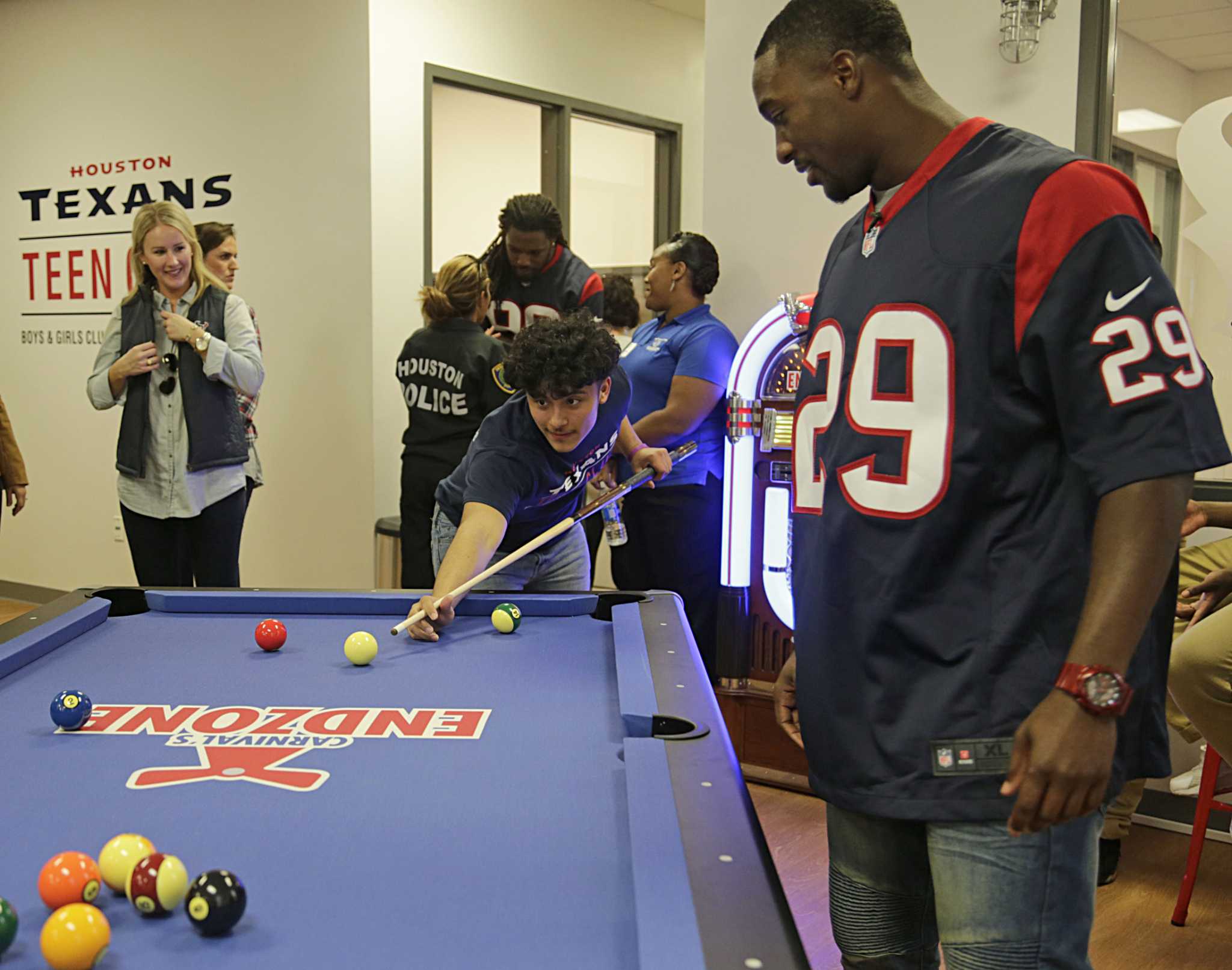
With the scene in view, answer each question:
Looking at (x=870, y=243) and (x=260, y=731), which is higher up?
(x=870, y=243)

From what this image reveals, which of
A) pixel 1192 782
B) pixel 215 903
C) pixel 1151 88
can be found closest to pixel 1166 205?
pixel 1151 88

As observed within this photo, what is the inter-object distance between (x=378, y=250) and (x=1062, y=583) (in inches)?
151

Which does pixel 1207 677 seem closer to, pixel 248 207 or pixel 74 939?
pixel 74 939

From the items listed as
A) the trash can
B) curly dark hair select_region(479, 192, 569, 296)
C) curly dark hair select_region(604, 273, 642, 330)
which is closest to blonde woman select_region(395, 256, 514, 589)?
curly dark hair select_region(479, 192, 569, 296)

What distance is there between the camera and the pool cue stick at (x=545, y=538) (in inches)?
81.4

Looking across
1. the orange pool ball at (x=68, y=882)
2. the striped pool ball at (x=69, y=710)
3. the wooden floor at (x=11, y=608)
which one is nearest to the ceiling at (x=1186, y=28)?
the striped pool ball at (x=69, y=710)

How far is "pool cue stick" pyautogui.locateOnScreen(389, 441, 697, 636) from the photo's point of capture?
81.4 inches

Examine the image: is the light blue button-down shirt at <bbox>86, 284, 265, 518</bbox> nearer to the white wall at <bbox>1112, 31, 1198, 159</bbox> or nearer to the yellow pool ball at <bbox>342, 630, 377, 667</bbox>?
the yellow pool ball at <bbox>342, 630, 377, 667</bbox>

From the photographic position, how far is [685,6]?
5.67m

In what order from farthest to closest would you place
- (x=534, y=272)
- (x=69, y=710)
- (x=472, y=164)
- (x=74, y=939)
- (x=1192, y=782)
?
Answer: 1. (x=472, y=164)
2. (x=534, y=272)
3. (x=1192, y=782)
4. (x=69, y=710)
5. (x=74, y=939)

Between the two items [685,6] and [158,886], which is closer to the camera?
[158,886]

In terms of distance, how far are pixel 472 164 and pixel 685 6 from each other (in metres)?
1.58

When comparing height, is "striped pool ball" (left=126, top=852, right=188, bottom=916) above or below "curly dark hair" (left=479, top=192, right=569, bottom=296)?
below

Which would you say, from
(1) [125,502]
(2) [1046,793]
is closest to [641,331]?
(1) [125,502]
